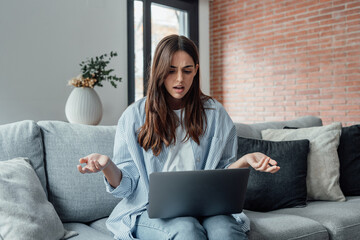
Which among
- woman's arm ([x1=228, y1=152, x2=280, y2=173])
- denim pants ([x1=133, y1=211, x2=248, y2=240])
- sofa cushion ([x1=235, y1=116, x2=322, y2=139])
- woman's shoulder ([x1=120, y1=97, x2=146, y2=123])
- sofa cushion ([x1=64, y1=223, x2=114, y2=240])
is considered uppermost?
woman's shoulder ([x1=120, y1=97, x2=146, y2=123])

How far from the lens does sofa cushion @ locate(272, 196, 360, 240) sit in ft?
5.89

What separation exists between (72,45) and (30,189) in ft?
8.38

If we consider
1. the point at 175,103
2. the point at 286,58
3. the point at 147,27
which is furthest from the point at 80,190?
the point at 286,58

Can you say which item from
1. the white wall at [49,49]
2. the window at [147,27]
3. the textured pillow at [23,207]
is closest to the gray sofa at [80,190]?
the textured pillow at [23,207]

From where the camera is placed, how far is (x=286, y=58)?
14.9ft

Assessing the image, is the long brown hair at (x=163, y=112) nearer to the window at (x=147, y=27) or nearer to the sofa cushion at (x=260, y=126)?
the sofa cushion at (x=260, y=126)

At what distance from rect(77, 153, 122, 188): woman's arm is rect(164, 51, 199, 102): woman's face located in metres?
0.40

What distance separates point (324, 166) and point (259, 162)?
37.2 inches

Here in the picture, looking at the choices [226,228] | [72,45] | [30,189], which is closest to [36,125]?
[30,189]

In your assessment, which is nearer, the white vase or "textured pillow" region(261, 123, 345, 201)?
"textured pillow" region(261, 123, 345, 201)

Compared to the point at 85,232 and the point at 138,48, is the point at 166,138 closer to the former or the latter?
the point at 85,232

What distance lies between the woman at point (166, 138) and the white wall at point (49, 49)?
2.16m

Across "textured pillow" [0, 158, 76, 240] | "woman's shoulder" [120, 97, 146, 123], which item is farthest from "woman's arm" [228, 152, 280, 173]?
"textured pillow" [0, 158, 76, 240]

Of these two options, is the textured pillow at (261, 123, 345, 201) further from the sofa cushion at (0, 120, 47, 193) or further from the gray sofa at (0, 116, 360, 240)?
the sofa cushion at (0, 120, 47, 193)
